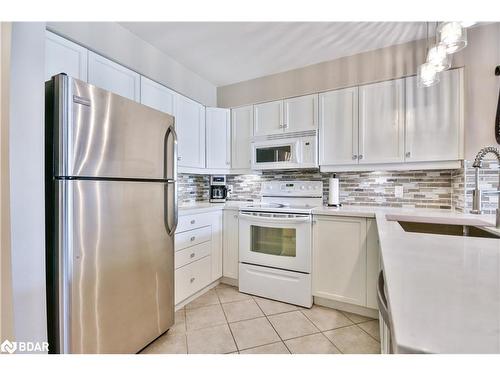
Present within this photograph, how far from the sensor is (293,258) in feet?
7.44

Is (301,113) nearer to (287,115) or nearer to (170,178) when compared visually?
(287,115)

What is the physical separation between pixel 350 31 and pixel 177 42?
5.24 ft

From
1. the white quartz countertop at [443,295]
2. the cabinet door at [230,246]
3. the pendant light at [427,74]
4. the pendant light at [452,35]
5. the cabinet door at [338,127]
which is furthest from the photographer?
the cabinet door at [230,246]

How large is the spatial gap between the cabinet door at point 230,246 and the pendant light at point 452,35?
2.12 meters

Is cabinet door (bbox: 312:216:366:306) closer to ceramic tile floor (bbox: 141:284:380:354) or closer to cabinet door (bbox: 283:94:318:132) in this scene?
ceramic tile floor (bbox: 141:284:380:354)

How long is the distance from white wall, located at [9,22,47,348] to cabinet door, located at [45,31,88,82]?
40cm

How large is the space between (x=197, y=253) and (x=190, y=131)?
131cm

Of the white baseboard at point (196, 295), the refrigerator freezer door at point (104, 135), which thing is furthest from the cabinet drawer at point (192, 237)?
the refrigerator freezer door at point (104, 135)

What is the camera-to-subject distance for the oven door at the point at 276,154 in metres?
2.56

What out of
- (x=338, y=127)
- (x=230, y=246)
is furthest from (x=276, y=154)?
(x=230, y=246)

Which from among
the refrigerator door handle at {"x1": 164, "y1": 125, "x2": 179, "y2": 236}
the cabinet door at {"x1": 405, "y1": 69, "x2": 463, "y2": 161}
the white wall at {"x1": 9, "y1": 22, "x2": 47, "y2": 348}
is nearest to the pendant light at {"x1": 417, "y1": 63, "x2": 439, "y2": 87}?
the cabinet door at {"x1": 405, "y1": 69, "x2": 463, "y2": 161}

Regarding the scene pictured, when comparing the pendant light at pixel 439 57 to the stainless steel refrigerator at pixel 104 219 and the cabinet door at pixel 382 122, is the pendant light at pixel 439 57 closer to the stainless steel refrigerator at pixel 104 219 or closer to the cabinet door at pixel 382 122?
the cabinet door at pixel 382 122
